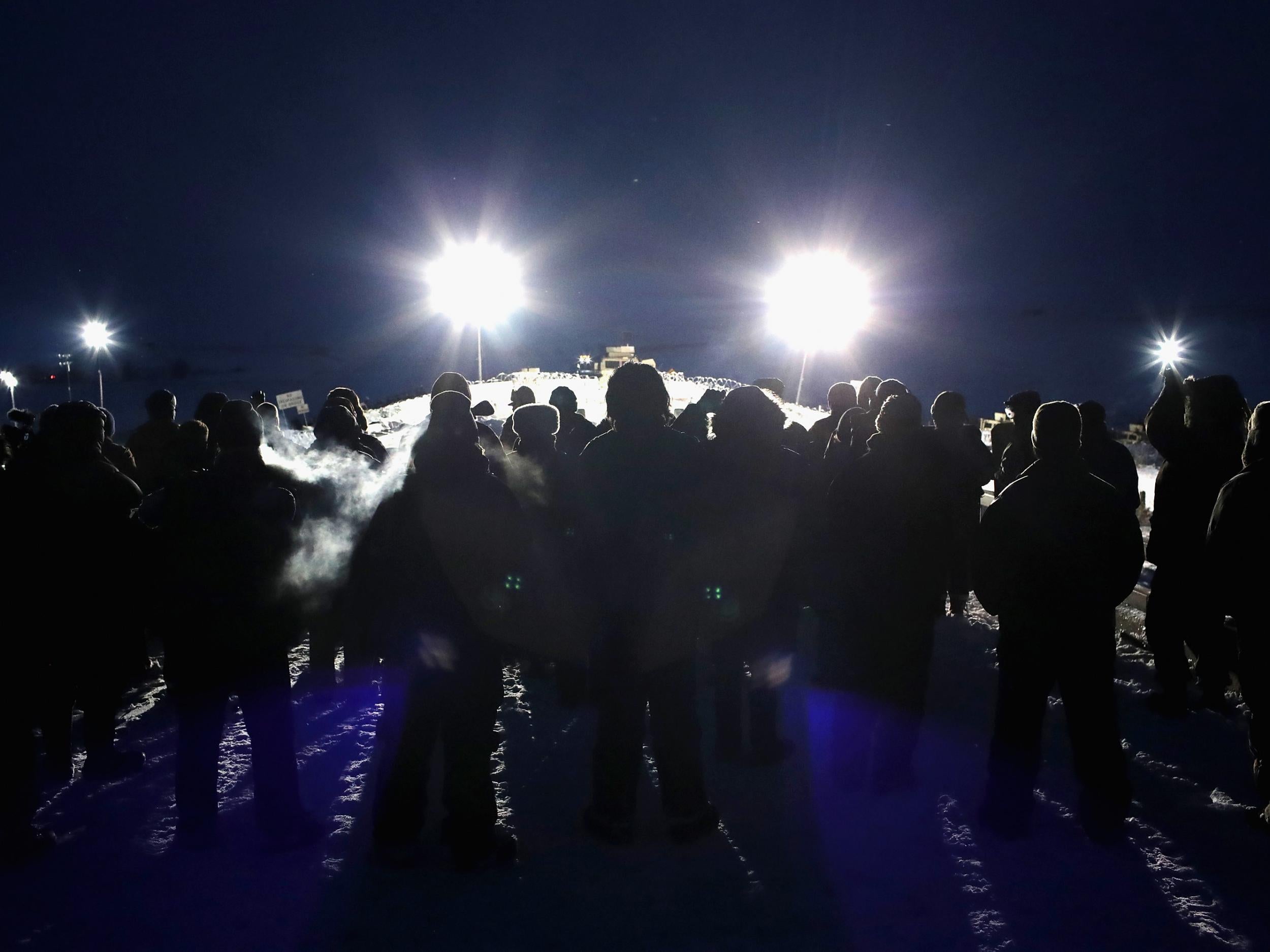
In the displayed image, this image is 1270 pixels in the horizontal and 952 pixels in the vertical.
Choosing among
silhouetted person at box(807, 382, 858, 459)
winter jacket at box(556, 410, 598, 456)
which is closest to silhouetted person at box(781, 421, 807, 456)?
silhouetted person at box(807, 382, 858, 459)

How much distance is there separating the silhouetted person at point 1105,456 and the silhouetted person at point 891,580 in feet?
6.70

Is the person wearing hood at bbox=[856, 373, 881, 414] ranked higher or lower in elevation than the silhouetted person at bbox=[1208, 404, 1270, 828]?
higher

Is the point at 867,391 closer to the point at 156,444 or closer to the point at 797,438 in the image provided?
the point at 797,438

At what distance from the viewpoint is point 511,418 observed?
572 cm

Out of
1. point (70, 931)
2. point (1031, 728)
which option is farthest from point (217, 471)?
point (1031, 728)

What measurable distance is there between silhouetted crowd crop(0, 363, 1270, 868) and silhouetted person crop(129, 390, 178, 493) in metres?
2.41

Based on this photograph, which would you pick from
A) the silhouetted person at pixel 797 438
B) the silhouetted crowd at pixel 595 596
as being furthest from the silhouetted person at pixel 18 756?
the silhouetted person at pixel 797 438

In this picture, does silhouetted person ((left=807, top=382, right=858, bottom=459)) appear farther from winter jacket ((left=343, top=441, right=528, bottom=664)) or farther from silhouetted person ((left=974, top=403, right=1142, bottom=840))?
winter jacket ((left=343, top=441, right=528, bottom=664))

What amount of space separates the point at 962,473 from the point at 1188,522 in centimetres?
176

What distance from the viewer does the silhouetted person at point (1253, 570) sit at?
3820 millimetres

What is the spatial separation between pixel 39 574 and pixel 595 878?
11.0 feet

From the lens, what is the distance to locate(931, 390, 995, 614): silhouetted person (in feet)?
22.2

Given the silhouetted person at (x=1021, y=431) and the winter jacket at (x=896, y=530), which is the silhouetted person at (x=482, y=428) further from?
the silhouetted person at (x=1021, y=431)

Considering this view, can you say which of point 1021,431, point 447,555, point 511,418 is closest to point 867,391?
point 1021,431
